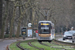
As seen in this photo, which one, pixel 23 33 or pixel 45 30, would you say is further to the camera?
pixel 23 33

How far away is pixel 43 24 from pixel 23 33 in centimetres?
1313

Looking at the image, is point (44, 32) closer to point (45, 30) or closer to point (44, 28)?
point (45, 30)

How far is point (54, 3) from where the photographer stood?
52.4m

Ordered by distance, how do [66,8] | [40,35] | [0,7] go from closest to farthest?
[40,35]
[0,7]
[66,8]

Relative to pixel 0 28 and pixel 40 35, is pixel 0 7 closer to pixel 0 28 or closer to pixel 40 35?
pixel 0 28

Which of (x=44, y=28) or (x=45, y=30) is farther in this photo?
(x=45, y=30)

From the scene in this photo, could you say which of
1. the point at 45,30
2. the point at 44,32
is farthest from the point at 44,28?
the point at 44,32

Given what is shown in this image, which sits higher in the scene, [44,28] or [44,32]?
[44,28]

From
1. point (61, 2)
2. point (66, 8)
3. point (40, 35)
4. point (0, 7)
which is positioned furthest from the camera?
point (66, 8)

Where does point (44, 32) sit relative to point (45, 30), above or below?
below

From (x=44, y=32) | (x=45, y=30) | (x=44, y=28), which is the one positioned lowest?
(x=44, y=32)

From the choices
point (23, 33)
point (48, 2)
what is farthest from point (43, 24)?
point (48, 2)

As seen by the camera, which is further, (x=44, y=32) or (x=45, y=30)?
(x=45, y=30)

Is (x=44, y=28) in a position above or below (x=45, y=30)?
above
